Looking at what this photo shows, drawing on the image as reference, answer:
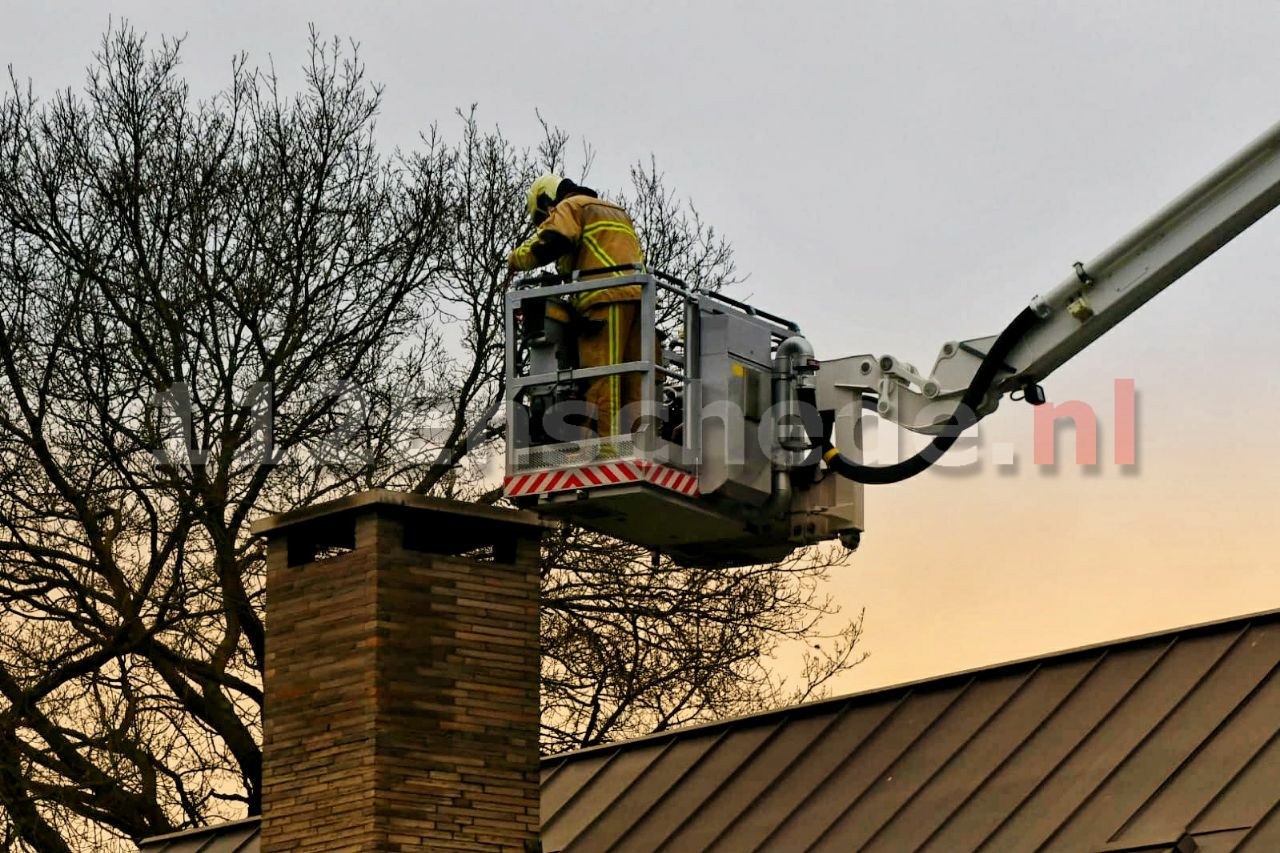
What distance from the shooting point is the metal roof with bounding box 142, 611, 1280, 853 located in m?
13.8

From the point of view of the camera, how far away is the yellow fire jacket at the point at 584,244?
15164 millimetres

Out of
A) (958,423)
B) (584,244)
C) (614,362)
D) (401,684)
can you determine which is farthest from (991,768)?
(584,244)

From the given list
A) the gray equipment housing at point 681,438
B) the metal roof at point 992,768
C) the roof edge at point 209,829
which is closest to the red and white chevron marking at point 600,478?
the gray equipment housing at point 681,438

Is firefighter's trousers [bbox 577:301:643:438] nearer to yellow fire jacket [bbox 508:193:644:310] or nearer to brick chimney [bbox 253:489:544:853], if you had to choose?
yellow fire jacket [bbox 508:193:644:310]

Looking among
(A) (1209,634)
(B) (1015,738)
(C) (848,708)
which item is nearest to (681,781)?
(C) (848,708)

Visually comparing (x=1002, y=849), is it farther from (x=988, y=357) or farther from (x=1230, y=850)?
(x=988, y=357)

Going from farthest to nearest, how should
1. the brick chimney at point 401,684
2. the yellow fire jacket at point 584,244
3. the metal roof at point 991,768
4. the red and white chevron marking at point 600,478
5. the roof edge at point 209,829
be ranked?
the roof edge at point 209,829 → the yellow fire jacket at point 584,244 → the brick chimney at point 401,684 → the red and white chevron marking at point 600,478 → the metal roof at point 991,768

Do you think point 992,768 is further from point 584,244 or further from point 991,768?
point 584,244

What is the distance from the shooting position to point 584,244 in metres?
15.4

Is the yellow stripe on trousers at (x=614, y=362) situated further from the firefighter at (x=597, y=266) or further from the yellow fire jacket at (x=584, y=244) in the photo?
the yellow fire jacket at (x=584, y=244)

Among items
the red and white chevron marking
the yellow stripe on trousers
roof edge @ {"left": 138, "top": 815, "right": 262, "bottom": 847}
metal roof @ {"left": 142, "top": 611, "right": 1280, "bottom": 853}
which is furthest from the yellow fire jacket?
roof edge @ {"left": 138, "top": 815, "right": 262, "bottom": 847}

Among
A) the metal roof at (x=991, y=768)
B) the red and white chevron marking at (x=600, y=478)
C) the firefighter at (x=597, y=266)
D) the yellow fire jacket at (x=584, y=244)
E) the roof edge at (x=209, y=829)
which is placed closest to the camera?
the metal roof at (x=991, y=768)

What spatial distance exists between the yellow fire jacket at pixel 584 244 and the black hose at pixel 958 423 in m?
1.70

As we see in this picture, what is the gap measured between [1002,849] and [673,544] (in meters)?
2.82
